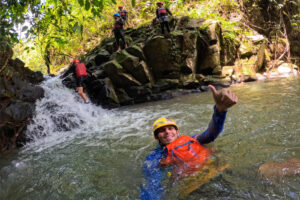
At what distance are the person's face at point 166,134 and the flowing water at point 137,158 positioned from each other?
1.74ft

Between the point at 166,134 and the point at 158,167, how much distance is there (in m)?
0.44

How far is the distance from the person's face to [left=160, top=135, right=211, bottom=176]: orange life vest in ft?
0.61

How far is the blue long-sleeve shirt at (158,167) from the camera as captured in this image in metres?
2.01

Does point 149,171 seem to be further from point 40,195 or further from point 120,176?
point 40,195

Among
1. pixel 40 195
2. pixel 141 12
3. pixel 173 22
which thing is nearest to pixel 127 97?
pixel 173 22

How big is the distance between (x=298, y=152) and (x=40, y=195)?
3.09m

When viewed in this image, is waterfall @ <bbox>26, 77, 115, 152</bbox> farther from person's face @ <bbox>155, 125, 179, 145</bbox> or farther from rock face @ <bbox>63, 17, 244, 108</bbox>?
person's face @ <bbox>155, 125, 179, 145</bbox>

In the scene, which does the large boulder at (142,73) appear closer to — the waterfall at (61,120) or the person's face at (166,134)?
the waterfall at (61,120)

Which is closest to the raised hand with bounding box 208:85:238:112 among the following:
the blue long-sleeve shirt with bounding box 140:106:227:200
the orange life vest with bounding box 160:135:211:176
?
the blue long-sleeve shirt with bounding box 140:106:227:200

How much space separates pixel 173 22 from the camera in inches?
430

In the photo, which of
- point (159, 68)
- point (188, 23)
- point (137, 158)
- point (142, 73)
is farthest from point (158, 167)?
point (188, 23)

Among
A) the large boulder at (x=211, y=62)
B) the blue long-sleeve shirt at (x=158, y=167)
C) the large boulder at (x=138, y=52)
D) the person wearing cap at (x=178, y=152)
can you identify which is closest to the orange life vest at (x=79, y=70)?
the large boulder at (x=138, y=52)

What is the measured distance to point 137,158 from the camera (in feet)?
10.2

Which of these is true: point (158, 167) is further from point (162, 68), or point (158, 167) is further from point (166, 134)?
point (162, 68)
